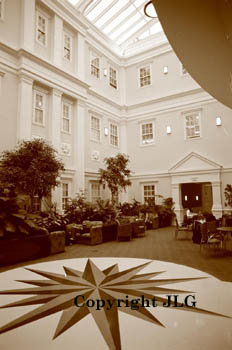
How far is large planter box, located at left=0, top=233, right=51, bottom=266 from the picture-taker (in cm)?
569

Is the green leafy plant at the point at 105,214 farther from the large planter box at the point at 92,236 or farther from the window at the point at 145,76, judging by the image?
the window at the point at 145,76

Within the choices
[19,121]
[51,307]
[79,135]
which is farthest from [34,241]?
[79,135]

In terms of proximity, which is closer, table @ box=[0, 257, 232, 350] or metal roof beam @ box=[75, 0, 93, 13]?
table @ box=[0, 257, 232, 350]

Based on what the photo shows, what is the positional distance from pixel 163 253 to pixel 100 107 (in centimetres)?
1014

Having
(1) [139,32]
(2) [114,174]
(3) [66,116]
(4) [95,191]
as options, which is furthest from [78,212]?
(1) [139,32]

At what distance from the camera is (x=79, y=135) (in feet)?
41.3

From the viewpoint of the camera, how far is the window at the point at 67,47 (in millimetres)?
12625

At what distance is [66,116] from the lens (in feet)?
41.0

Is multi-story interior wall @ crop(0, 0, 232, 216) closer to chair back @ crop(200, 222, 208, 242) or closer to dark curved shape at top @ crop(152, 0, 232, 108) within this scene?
chair back @ crop(200, 222, 208, 242)

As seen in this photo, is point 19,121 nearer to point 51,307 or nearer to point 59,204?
point 59,204

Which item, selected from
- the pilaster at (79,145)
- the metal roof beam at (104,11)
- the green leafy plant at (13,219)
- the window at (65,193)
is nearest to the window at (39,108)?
the pilaster at (79,145)

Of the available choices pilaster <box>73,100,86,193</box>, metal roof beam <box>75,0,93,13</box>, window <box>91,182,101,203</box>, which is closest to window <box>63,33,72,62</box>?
metal roof beam <box>75,0,93,13</box>

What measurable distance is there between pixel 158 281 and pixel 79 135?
10.1m

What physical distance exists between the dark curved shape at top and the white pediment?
11.0m
